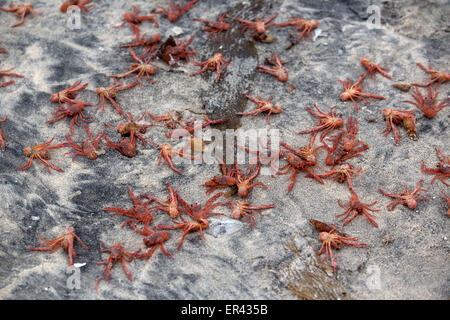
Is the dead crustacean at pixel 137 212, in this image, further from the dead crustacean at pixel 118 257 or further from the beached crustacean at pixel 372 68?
the beached crustacean at pixel 372 68

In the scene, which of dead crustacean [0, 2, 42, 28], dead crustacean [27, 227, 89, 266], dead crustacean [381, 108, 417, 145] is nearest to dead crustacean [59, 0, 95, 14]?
dead crustacean [0, 2, 42, 28]

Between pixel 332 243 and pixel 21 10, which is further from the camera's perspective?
pixel 21 10

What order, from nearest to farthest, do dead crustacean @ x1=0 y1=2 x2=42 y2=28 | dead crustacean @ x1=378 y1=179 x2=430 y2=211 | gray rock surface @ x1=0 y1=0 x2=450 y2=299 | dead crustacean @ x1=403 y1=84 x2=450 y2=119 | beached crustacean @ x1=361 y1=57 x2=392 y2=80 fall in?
gray rock surface @ x1=0 y1=0 x2=450 y2=299, dead crustacean @ x1=378 y1=179 x2=430 y2=211, dead crustacean @ x1=403 y1=84 x2=450 y2=119, beached crustacean @ x1=361 y1=57 x2=392 y2=80, dead crustacean @ x1=0 y1=2 x2=42 y2=28

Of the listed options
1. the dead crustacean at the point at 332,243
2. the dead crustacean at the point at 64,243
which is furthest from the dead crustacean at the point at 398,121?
the dead crustacean at the point at 64,243

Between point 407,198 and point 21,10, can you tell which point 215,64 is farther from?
point 21,10

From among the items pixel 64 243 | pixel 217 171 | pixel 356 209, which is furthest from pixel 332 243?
pixel 64 243

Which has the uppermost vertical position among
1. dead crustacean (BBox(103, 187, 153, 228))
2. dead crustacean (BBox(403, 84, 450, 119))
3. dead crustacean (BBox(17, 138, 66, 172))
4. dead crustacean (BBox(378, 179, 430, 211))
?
dead crustacean (BBox(403, 84, 450, 119))

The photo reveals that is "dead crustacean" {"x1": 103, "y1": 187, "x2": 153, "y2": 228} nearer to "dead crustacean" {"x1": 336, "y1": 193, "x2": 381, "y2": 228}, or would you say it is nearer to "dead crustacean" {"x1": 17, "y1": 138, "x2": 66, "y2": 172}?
"dead crustacean" {"x1": 17, "y1": 138, "x2": 66, "y2": 172}

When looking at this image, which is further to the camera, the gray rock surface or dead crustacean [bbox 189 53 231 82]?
dead crustacean [bbox 189 53 231 82]

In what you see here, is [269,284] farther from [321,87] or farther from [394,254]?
[321,87]
